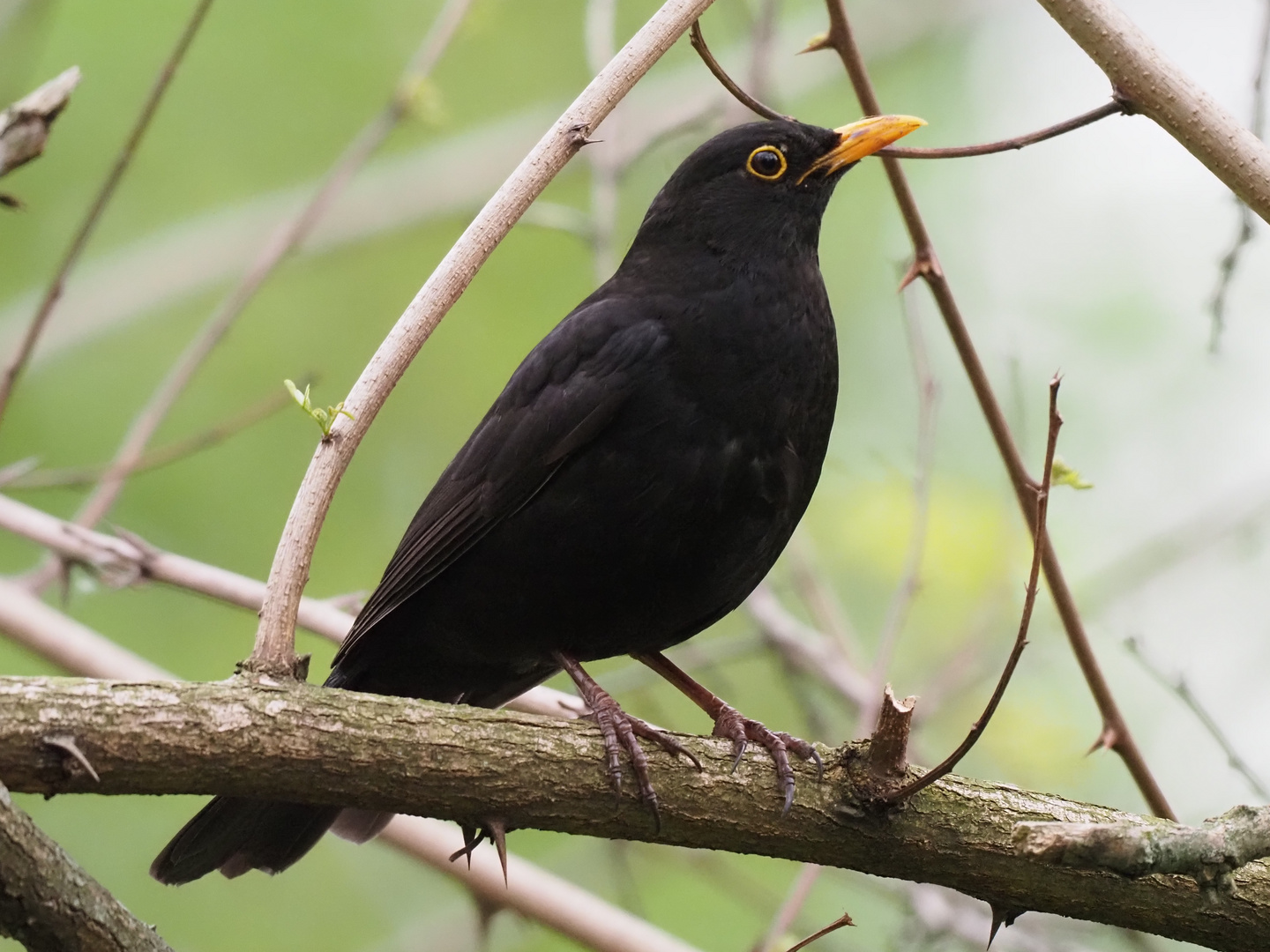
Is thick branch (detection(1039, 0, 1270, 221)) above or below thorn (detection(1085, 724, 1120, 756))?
above

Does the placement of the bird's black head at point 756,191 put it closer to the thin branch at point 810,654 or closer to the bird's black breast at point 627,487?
the bird's black breast at point 627,487

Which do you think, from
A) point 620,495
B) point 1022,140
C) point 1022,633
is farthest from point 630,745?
point 1022,140

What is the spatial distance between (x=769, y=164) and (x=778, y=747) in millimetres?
1914

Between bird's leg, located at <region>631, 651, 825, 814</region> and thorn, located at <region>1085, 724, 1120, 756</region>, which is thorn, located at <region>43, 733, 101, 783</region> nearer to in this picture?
bird's leg, located at <region>631, 651, 825, 814</region>

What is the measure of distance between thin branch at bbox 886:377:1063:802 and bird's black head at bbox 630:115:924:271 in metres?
1.58

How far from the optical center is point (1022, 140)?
2963mm

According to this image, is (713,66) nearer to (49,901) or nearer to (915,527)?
(915,527)

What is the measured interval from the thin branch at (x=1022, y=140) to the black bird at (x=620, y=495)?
0.65 meters

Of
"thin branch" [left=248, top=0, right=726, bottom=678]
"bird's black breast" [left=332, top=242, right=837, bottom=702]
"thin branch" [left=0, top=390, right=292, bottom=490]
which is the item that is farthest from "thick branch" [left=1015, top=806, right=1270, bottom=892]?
"thin branch" [left=0, top=390, right=292, bottom=490]

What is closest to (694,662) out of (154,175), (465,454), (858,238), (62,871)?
(465,454)

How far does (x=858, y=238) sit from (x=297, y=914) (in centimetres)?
532

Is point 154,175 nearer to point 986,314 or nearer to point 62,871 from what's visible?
point 986,314

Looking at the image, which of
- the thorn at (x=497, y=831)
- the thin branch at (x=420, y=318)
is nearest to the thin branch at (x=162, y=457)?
the thin branch at (x=420, y=318)

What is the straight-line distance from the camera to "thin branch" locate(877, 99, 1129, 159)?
9.18 ft
